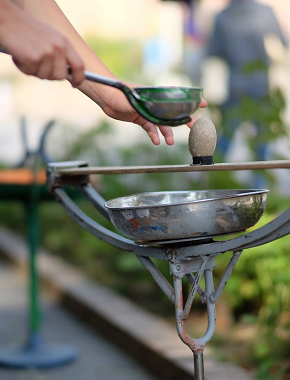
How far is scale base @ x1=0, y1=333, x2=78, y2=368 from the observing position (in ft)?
12.4

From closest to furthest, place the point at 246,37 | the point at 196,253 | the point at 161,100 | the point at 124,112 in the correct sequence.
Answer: the point at 161,100 → the point at 196,253 → the point at 124,112 → the point at 246,37

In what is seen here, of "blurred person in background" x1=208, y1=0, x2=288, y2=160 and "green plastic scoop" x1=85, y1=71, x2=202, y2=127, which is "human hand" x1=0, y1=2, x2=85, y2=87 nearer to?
"green plastic scoop" x1=85, y1=71, x2=202, y2=127

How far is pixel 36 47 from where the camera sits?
143cm

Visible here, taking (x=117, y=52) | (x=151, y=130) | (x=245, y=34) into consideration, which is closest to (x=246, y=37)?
(x=245, y=34)

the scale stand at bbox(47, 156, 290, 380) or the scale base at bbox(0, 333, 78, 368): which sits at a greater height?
the scale stand at bbox(47, 156, 290, 380)

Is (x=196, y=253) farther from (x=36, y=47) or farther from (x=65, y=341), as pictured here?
(x=65, y=341)

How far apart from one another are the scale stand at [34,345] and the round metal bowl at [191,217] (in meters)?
2.21

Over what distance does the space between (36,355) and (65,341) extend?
18.0 inches

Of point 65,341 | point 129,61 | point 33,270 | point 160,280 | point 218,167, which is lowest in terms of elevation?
point 65,341

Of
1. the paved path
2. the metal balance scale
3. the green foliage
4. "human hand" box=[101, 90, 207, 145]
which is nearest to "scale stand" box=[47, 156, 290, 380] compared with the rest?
the metal balance scale

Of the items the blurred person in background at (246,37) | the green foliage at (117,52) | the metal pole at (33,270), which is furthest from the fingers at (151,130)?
the green foliage at (117,52)

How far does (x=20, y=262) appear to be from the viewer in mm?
6328

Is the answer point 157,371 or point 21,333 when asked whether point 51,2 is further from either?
point 21,333

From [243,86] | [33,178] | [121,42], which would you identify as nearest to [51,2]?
[33,178]
